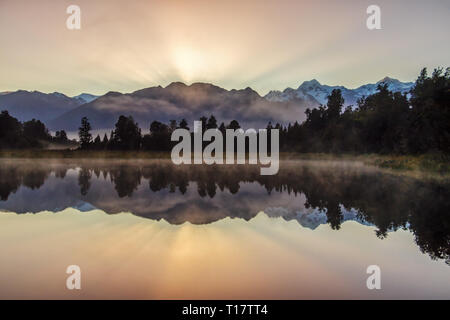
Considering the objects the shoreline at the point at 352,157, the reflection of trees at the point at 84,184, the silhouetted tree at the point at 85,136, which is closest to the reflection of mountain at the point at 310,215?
the reflection of trees at the point at 84,184

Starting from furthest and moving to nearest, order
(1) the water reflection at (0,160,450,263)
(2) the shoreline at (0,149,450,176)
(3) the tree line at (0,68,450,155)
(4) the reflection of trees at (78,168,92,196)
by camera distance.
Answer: (3) the tree line at (0,68,450,155)
(2) the shoreline at (0,149,450,176)
(4) the reflection of trees at (78,168,92,196)
(1) the water reflection at (0,160,450,263)

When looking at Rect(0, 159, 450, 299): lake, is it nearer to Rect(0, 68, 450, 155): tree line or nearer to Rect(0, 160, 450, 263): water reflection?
Rect(0, 160, 450, 263): water reflection

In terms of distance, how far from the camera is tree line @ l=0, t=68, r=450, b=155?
46375 mm

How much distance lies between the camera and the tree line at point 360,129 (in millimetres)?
46375

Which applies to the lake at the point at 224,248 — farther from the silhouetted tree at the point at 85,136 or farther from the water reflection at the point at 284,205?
the silhouetted tree at the point at 85,136

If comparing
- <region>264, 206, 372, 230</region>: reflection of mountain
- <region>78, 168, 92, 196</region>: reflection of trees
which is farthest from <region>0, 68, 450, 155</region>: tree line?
<region>78, 168, 92, 196</region>: reflection of trees

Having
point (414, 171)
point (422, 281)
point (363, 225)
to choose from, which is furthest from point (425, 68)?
point (422, 281)

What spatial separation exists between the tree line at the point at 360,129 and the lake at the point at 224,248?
32.8 meters

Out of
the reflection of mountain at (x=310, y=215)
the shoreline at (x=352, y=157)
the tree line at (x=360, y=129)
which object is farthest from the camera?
the tree line at (x=360, y=129)

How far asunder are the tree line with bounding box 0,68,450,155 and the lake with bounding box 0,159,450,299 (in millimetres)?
32811

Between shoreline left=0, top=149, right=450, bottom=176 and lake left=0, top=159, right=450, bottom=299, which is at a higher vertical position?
shoreline left=0, top=149, right=450, bottom=176

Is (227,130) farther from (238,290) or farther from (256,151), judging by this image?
(238,290)

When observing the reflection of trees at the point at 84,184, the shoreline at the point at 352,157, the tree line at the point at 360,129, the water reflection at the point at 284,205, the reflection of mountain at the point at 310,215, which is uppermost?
the tree line at the point at 360,129
